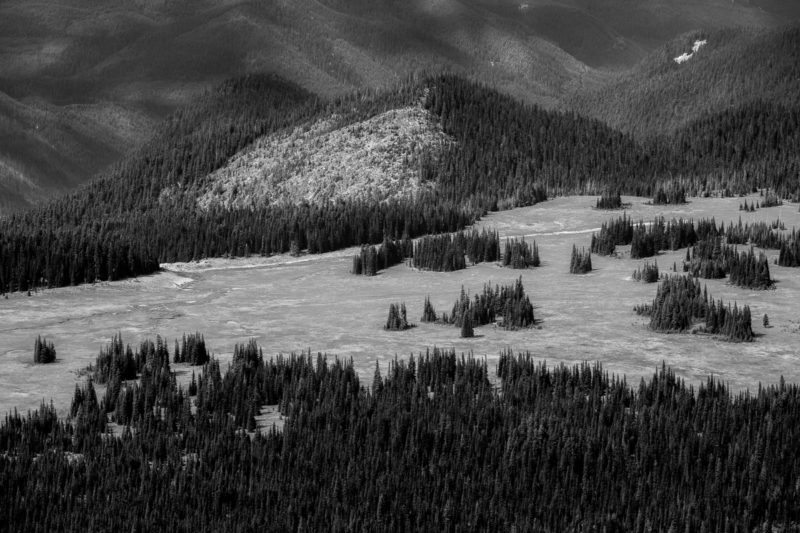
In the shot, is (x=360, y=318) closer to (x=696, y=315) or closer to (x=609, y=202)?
(x=696, y=315)

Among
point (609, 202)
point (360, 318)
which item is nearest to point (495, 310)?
point (360, 318)

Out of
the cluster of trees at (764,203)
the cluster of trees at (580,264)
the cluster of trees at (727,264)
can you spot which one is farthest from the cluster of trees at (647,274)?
the cluster of trees at (764,203)

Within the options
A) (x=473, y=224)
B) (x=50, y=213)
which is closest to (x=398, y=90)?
(x=50, y=213)

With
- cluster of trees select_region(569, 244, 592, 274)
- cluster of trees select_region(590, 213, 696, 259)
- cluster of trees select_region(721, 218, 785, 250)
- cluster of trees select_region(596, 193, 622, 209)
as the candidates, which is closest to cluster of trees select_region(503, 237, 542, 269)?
cluster of trees select_region(569, 244, 592, 274)

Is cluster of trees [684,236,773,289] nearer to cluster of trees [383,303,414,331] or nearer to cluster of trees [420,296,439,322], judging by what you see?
cluster of trees [420,296,439,322]

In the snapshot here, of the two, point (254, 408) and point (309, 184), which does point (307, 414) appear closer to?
point (254, 408)
